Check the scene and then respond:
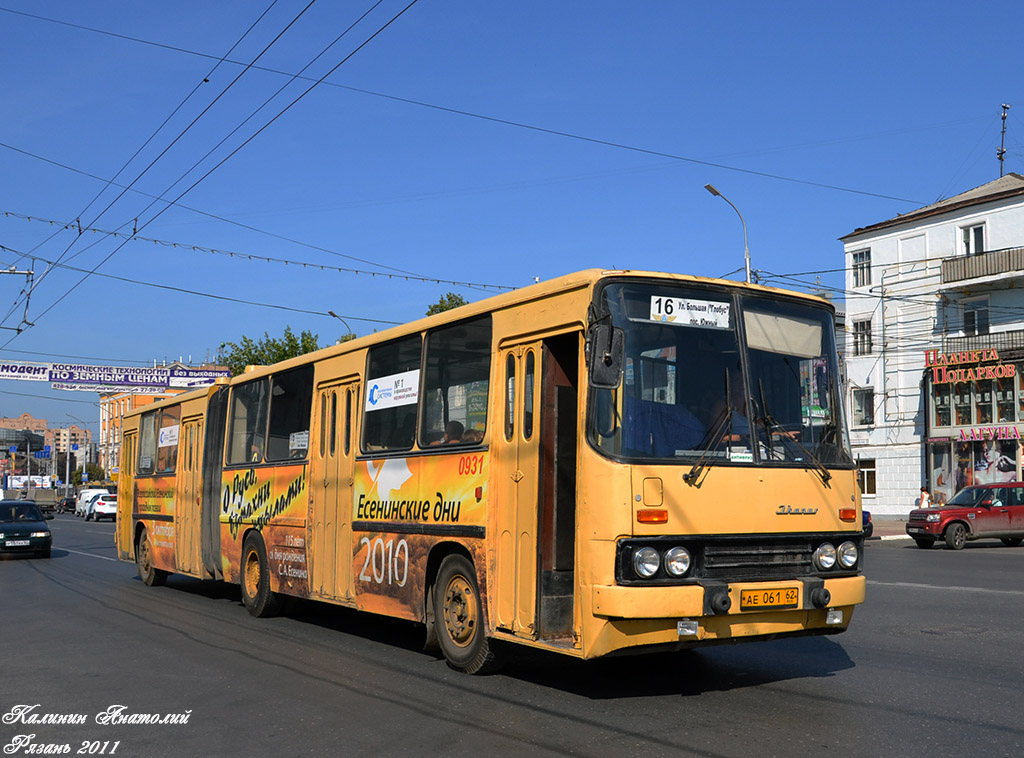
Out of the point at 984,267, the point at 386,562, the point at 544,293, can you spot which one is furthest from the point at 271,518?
the point at 984,267

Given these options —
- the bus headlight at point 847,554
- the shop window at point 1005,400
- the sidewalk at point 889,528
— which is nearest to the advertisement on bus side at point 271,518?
the bus headlight at point 847,554

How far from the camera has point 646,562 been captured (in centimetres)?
722

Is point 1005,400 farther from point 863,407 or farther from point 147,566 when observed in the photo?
point 147,566

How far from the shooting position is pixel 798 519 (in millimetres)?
7832

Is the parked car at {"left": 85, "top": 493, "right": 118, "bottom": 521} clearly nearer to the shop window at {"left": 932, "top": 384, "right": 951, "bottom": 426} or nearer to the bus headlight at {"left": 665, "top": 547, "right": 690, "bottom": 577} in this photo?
the shop window at {"left": 932, "top": 384, "right": 951, "bottom": 426}

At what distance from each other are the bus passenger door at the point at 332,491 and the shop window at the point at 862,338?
42.1m

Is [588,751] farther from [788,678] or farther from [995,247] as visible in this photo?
[995,247]

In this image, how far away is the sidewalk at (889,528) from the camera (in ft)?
119

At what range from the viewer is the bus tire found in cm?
2969

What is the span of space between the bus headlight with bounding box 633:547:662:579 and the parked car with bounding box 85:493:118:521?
6183 cm

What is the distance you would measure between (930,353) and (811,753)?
146 feet

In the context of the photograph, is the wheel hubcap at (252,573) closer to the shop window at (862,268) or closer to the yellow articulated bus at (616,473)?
the yellow articulated bus at (616,473)

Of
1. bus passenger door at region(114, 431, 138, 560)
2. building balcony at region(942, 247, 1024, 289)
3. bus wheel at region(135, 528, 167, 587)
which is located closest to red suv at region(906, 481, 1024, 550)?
building balcony at region(942, 247, 1024, 289)

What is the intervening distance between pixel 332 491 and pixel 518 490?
4.10 meters
